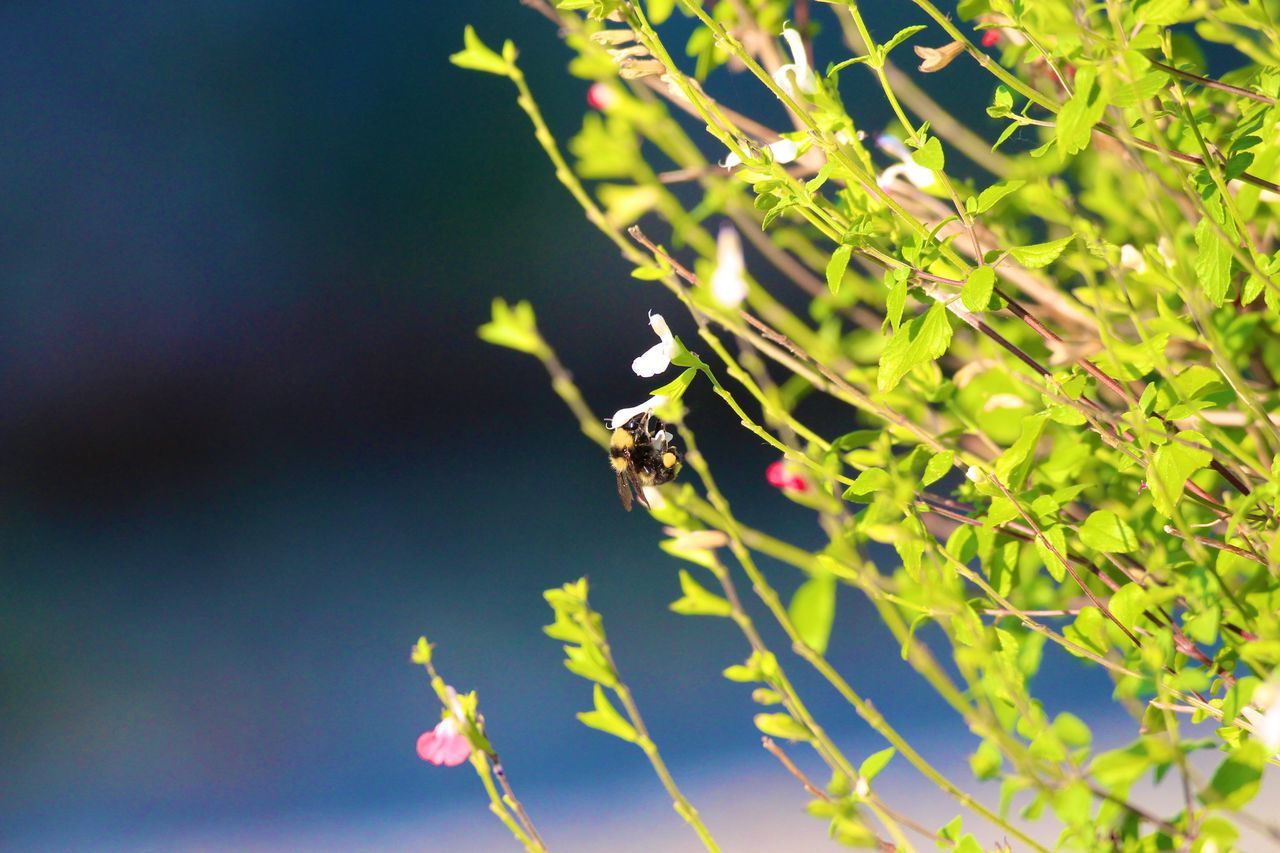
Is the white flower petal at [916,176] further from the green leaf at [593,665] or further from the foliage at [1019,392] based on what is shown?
the green leaf at [593,665]

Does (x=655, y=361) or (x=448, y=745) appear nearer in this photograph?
(x=655, y=361)

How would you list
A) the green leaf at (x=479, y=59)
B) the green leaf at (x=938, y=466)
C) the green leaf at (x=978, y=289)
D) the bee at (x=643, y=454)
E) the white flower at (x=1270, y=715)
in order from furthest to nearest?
the bee at (x=643, y=454)
the green leaf at (x=479, y=59)
the green leaf at (x=938, y=466)
the green leaf at (x=978, y=289)
the white flower at (x=1270, y=715)

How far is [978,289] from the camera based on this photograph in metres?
0.48

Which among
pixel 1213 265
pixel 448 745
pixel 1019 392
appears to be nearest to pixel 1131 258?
pixel 1019 392

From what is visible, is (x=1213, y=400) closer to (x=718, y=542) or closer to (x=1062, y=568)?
(x=1062, y=568)

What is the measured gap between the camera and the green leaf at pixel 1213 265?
1.64 feet

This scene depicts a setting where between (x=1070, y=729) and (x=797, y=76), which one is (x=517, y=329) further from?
(x=1070, y=729)

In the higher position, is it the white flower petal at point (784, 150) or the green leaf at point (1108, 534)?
the white flower petal at point (784, 150)

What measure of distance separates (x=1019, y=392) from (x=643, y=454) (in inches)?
12.2

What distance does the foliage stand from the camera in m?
0.49

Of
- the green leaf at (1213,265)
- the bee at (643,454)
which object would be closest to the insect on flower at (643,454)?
the bee at (643,454)

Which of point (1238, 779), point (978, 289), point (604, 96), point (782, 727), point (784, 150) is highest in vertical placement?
point (604, 96)

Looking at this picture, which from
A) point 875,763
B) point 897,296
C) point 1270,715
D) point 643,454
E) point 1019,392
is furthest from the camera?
point 643,454

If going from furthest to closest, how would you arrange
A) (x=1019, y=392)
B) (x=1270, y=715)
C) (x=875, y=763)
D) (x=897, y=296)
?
(x=1019, y=392) < (x=875, y=763) < (x=897, y=296) < (x=1270, y=715)
